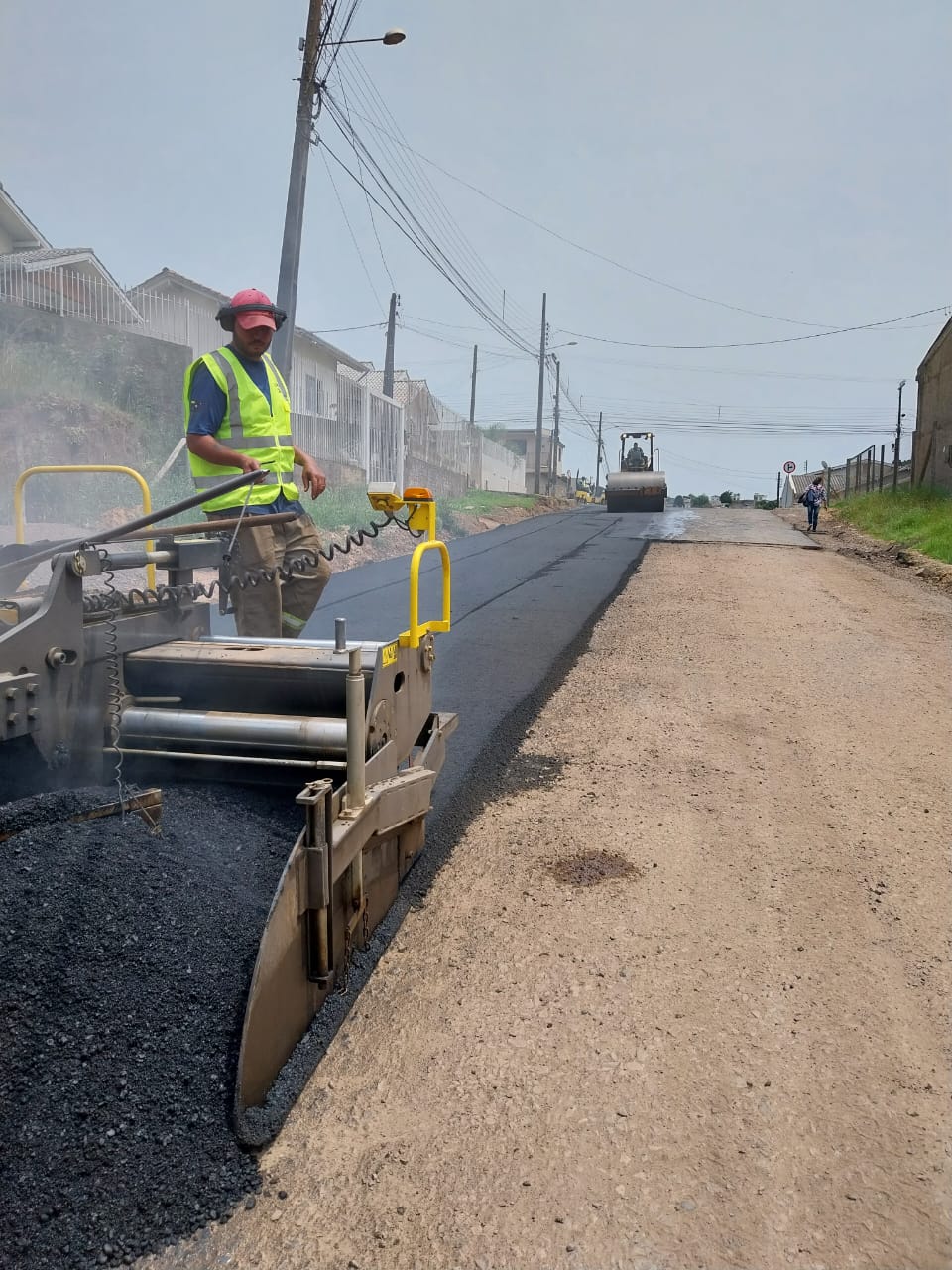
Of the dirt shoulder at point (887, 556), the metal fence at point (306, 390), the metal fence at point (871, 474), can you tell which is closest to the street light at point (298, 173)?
the metal fence at point (306, 390)

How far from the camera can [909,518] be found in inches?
699

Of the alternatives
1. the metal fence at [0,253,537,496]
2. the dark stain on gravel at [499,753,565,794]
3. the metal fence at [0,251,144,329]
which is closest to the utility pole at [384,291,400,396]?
the metal fence at [0,253,537,496]

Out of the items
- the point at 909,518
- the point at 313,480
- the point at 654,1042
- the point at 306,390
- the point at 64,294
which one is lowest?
the point at 654,1042

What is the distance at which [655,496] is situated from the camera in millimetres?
26516

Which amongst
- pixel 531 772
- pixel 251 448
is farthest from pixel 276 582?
pixel 531 772

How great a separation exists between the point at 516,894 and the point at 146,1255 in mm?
1618

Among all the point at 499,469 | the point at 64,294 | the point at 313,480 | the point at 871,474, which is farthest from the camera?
the point at 499,469

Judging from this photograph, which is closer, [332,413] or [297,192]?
[297,192]

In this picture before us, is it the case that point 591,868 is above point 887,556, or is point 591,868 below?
below

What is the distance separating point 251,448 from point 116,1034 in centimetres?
228

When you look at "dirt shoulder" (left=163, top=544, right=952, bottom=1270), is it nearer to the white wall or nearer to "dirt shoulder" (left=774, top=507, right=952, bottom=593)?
"dirt shoulder" (left=774, top=507, right=952, bottom=593)

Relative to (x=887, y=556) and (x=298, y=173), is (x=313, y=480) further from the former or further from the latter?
(x=887, y=556)

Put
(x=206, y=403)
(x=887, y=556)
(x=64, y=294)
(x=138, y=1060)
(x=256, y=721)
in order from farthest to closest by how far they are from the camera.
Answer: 1. (x=64, y=294)
2. (x=887, y=556)
3. (x=206, y=403)
4. (x=256, y=721)
5. (x=138, y=1060)

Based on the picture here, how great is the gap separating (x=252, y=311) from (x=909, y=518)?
654 inches
